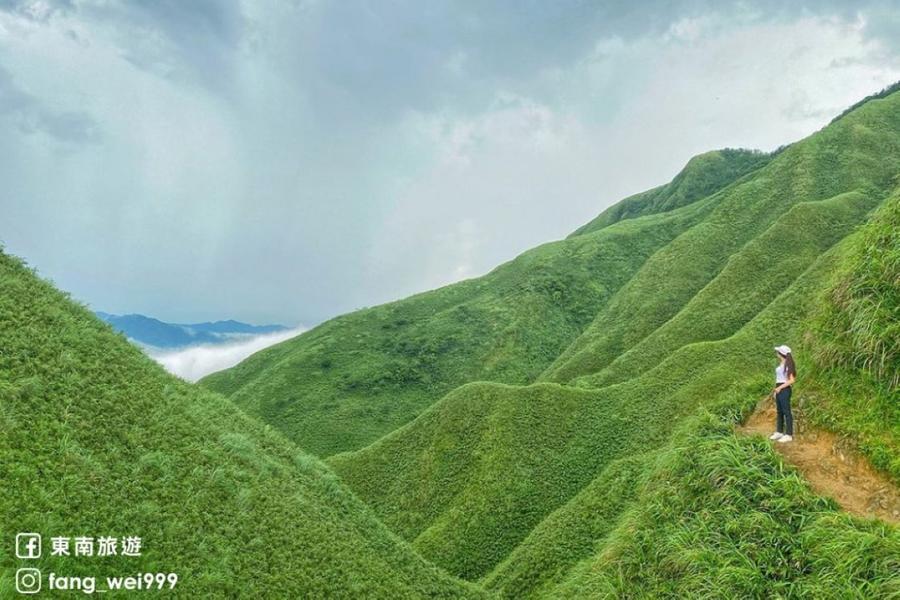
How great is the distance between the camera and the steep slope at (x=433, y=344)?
82.3 meters

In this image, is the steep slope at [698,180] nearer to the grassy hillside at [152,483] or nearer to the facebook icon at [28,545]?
the grassy hillside at [152,483]

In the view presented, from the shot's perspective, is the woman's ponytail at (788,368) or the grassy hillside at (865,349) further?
the woman's ponytail at (788,368)

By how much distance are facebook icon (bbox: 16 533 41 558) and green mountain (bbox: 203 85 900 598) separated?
1339 cm

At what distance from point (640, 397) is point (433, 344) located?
6121 cm

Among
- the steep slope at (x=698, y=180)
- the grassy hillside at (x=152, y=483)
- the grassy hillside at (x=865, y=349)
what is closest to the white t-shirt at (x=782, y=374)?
the grassy hillside at (x=865, y=349)

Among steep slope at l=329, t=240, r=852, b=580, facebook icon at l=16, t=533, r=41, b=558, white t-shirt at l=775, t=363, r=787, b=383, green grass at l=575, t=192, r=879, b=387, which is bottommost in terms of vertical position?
steep slope at l=329, t=240, r=852, b=580

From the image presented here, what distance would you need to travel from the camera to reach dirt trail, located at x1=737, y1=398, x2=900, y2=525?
11.8 m

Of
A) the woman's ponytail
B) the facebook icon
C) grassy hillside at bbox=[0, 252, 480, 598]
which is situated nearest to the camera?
the facebook icon

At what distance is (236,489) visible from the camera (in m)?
15.0

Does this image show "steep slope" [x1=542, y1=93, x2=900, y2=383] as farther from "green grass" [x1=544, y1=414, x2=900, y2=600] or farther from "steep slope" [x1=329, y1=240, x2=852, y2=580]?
"green grass" [x1=544, y1=414, x2=900, y2=600]

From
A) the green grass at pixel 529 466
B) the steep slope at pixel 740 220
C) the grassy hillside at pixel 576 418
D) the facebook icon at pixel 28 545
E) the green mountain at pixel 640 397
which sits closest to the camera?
the facebook icon at pixel 28 545

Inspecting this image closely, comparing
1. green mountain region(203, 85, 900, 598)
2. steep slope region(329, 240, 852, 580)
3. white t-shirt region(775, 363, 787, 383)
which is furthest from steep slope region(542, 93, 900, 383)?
white t-shirt region(775, 363, 787, 383)

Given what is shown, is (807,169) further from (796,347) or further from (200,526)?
(200,526)

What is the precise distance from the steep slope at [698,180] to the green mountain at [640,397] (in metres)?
35.8
